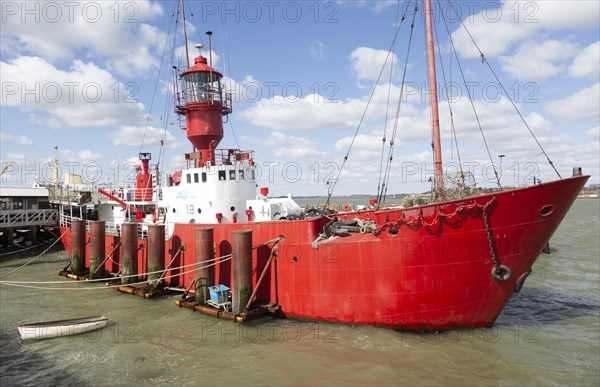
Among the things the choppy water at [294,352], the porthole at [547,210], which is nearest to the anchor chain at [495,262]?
the porthole at [547,210]

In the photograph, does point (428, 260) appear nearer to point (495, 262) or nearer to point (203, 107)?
point (495, 262)

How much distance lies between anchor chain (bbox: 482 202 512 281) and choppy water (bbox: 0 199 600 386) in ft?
6.55

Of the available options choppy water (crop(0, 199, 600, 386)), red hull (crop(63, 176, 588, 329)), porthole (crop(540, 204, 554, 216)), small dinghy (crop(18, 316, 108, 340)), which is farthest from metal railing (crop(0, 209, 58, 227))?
porthole (crop(540, 204, 554, 216))

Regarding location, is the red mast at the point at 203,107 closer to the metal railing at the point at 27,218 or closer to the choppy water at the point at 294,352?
the choppy water at the point at 294,352

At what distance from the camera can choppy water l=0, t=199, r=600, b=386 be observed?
8969 millimetres

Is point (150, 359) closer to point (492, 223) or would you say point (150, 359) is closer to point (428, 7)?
point (492, 223)

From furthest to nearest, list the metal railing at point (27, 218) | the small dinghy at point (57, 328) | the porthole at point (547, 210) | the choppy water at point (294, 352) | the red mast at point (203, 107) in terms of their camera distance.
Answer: the metal railing at point (27, 218) < the red mast at point (203, 107) < the small dinghy at point (57, 328) < the porthole at point (547, 210) < the choppy water at point (294, 352)

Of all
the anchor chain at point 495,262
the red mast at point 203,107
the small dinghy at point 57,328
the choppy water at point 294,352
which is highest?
the red mast at point 203,107

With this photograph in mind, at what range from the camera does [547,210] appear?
10086 mm

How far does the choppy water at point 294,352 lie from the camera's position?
8969 mm

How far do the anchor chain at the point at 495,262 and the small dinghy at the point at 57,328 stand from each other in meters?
12.3

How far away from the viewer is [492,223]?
10.1m

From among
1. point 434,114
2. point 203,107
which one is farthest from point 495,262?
point 203,107

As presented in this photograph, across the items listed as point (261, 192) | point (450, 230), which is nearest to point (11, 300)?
point (261, 192)
